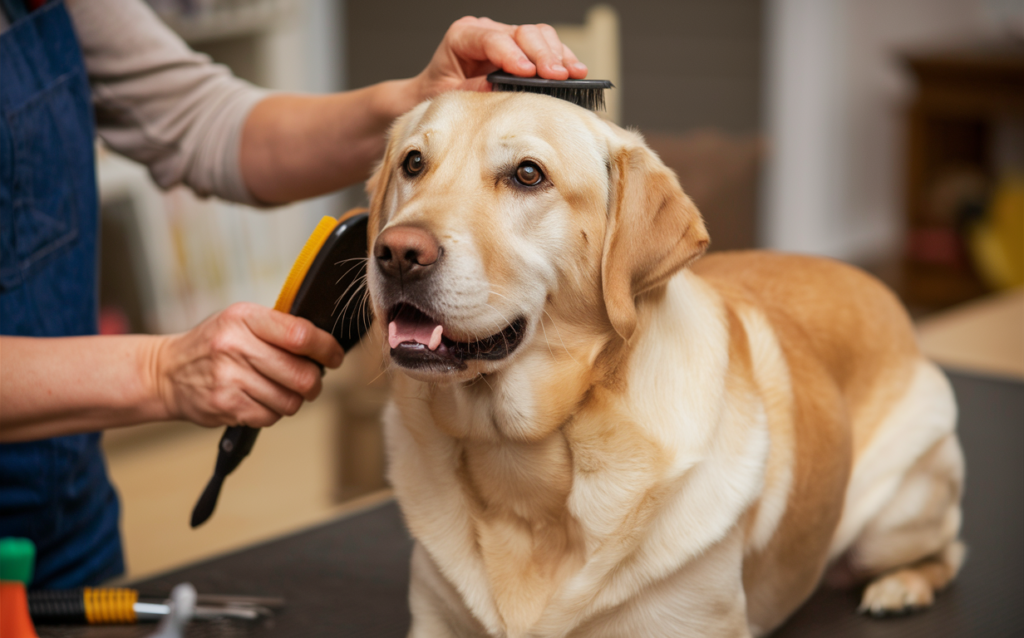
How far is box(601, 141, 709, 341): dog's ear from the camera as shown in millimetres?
938

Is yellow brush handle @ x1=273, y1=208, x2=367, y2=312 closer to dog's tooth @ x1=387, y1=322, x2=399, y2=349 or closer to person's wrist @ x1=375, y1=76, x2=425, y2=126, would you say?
dog's tooth @ x1=387, y1=322, x2=399, y2=349

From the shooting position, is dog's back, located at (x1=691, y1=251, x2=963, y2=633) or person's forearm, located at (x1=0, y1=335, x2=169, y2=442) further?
dog's back, located at (x1=691, y1=251, x2=963, y2=633)

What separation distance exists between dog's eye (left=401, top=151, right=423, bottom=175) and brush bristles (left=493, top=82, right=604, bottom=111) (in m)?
0.12

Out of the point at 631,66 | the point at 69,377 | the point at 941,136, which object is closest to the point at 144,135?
the point at 69,377

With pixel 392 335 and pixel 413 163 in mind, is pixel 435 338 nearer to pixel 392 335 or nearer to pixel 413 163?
pixel 392 335

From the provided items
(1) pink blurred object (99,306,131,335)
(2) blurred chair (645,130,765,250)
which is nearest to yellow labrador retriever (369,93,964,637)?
(2) blurred chair (645,130,765,250)

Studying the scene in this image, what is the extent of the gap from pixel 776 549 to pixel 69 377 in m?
0.78

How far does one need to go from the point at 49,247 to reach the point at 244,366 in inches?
16.8

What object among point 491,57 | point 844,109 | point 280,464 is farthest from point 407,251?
point 844,109

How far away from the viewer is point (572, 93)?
3.36 feet

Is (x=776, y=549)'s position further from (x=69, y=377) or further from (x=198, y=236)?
(x=198, y=236)

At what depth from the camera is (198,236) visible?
3.39 m

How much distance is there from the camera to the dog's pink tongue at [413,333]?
2.96 feet

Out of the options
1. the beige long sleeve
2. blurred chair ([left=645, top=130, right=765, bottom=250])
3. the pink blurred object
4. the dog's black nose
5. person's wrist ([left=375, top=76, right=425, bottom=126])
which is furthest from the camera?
the pink blurred object
